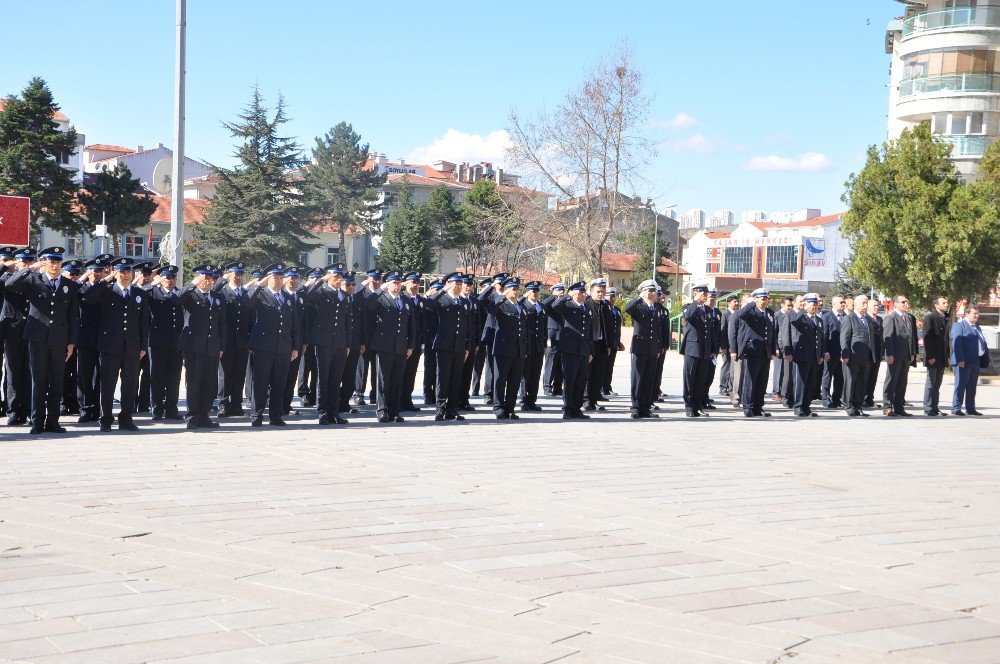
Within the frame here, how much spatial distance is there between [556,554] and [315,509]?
6.50 ft

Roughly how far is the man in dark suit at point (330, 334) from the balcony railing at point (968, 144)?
39092mm

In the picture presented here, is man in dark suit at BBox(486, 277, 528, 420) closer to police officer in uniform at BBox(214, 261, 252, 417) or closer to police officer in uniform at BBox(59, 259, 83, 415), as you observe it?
police officer in uniform at BBox(214, 261, 252, 417)

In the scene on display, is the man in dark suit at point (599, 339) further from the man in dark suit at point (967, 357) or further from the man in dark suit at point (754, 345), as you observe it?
the man in dark suit at point (967, 357)

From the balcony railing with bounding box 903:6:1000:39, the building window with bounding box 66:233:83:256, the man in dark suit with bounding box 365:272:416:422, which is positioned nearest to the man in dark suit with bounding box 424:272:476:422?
the man in dark suit with bounding box 365:272:416:422

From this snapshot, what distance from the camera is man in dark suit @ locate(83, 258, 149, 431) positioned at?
450 inches

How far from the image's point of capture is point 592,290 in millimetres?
15391

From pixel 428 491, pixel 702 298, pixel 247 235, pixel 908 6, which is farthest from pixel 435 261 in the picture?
pixel 428 491

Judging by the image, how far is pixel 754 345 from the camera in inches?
598

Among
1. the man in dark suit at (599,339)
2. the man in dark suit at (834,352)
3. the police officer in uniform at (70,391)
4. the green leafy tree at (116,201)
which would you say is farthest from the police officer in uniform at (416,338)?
the green leafy tree at (116,201)

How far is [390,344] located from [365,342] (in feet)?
2.46

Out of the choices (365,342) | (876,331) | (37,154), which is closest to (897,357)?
(876,331)

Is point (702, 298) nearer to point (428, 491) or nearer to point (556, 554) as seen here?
point (428, 491)

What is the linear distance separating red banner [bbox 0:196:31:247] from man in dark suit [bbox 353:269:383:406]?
5742 mm

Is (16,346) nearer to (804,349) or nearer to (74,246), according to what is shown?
(804,349)
